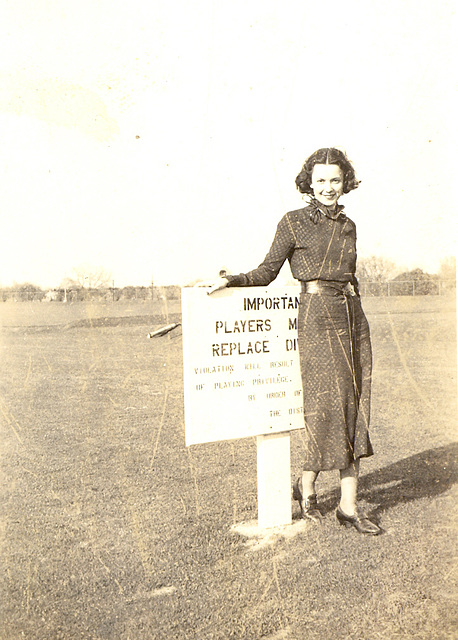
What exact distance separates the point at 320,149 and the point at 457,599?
236cm

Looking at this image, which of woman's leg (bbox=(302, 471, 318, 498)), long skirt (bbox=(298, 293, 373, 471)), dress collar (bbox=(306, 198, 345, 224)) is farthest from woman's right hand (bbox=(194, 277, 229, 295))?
woman's leg (bbox=(302, 471, 318, 498))

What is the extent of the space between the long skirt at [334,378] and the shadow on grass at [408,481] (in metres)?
0.58

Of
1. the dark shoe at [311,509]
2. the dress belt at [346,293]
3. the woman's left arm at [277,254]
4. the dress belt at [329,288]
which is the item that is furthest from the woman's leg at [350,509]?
the woman's left arm at [277,254]

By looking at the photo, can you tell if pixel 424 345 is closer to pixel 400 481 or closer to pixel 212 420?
pixel 400 481

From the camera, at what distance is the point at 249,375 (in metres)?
3.66

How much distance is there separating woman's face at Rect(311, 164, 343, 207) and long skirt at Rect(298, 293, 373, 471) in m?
0.54

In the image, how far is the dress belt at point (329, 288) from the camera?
3.66 meters

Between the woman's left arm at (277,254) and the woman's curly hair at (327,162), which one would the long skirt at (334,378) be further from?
the woman's curly hair at (327,162)

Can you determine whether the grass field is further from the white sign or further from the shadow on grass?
the white sign

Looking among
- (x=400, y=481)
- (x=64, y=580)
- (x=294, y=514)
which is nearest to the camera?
(x=64, y=580)

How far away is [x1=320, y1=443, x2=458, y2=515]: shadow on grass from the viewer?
4.25 meters

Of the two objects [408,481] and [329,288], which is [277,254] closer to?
[329,288]

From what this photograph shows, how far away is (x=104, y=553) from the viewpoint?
3.51 meters

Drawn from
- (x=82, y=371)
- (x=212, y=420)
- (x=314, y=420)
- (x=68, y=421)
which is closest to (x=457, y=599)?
(x=314, y=420)
